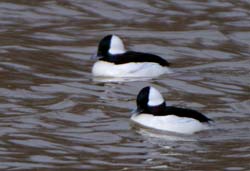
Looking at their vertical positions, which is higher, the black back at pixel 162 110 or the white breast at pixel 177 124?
the black back at pixel 162 110

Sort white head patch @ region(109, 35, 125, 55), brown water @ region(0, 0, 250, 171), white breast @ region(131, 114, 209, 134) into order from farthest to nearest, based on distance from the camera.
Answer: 1. white head patch @ region(109, 35, 125, 55)
2. white breast @ region(131, 114, 209, 134)
3. brown water @ region(0, 0, 250, 171)

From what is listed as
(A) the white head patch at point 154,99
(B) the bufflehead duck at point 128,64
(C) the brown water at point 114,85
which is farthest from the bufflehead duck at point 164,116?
(B) the bufflehead duck at point 128,64

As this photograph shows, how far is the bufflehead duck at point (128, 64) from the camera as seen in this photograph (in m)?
17.9

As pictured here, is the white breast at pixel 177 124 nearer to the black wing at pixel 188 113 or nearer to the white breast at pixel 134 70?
the black wing at pixel 188 113

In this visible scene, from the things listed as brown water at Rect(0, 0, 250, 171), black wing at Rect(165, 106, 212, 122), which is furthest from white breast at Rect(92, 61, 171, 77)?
black wing at Rect(165, 106, 212, 122)

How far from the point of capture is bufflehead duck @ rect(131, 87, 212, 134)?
564 inches

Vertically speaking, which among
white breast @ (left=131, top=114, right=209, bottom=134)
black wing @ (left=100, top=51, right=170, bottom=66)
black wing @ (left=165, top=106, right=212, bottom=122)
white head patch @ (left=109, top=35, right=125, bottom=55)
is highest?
white head patch @ (left=109, top=35, right=125, bottom=55)

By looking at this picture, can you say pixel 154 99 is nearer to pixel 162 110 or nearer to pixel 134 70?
pixel 162 110

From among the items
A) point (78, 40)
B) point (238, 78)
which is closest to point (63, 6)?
point (78, 40)

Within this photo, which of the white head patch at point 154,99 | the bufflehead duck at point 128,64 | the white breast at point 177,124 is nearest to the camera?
the white breast at point 177,124

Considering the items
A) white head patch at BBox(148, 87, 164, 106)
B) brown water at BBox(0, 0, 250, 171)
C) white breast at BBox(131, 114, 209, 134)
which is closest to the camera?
brown water at BBox(0, 0, 250, 171)

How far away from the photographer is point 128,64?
1797cm

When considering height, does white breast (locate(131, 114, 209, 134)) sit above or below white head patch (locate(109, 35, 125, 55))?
below

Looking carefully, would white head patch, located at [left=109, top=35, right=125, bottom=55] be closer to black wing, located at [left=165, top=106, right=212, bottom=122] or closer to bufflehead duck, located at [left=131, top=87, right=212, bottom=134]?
bufflehead duck, located at [left=131, top=87, right=212, bottom=134]
